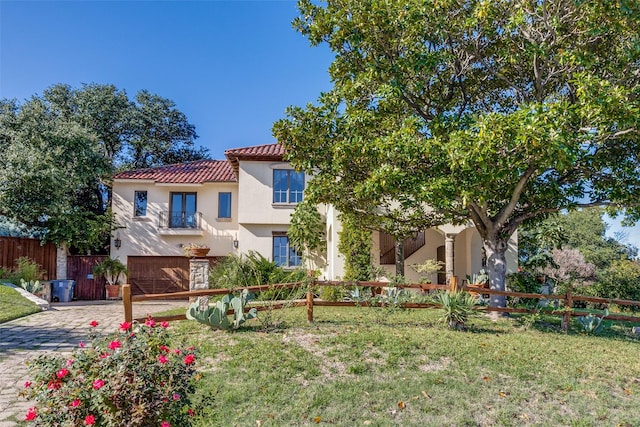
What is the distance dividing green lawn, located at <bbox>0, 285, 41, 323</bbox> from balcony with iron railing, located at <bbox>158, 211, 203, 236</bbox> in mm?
7525

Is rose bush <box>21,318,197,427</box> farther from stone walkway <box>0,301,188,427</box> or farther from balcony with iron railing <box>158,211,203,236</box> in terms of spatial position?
balcony with iron railing <box>158,211,203,236</box>

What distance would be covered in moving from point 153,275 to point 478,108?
17.1 metres

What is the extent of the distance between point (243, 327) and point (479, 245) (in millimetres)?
13014

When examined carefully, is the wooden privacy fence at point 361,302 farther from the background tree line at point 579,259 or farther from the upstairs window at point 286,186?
the upstairs window at point 286,186

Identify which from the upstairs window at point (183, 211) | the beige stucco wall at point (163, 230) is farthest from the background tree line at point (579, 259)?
the upstairs window at point (183, 211)

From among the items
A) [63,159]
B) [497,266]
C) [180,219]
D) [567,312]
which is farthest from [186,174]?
[567,312]

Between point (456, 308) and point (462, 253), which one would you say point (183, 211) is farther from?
point (456, 308)

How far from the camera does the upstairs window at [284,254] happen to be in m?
19.3

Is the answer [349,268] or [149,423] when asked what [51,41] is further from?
[149,423]

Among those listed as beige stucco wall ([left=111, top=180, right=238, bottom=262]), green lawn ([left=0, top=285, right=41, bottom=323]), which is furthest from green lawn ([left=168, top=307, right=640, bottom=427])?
beige stucco wall ([left=111, top=180, right=238, bottom=262])

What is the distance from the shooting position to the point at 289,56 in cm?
1420

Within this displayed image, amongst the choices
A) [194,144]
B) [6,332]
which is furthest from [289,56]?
[194,144]

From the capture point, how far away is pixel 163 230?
20859 mm

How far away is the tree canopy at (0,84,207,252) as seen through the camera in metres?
17.5
